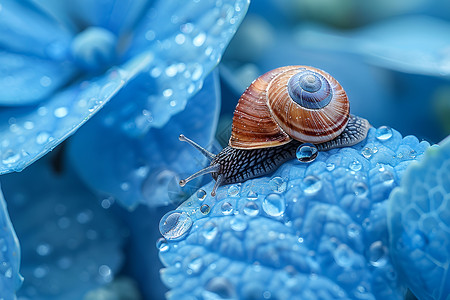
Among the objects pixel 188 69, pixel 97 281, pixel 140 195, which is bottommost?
pixel 97 281

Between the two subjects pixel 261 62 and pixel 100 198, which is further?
pixel 261 62

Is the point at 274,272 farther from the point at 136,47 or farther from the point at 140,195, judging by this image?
the point at 136,47

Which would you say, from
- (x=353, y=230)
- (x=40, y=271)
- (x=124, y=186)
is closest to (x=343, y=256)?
(x=353, y=230)

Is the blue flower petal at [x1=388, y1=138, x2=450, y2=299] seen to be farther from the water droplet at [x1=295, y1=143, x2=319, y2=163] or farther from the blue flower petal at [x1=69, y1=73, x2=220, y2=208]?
the blue flower petal at [x1=69, y1=73, x2=220, y2=208]

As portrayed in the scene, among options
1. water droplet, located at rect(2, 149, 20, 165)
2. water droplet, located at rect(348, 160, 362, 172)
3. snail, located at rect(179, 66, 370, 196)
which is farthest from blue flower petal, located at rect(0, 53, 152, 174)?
water droplet, located at rect(348, 160, 362, 172)

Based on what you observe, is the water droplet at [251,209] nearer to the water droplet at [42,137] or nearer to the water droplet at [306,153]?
the water droplet at [306,153]

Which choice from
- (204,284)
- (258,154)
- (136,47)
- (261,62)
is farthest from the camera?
(261,62)

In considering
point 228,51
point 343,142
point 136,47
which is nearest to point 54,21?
point 136,47

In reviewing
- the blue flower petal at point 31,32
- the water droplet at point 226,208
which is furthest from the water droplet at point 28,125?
the water droplet at point 226,208
